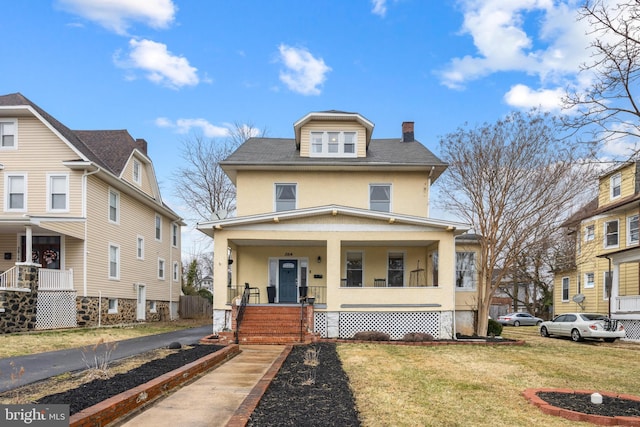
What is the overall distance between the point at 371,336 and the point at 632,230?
53.5 feet

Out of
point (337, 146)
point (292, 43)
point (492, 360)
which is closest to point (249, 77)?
point (292, 43)

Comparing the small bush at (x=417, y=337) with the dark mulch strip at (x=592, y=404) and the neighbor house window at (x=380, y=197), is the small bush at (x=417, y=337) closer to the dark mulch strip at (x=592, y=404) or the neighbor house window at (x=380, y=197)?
the neighbor house window at (x=380, y=197)

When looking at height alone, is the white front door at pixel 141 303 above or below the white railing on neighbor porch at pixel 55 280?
below

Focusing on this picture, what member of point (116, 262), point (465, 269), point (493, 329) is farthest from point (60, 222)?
point (493, 329)

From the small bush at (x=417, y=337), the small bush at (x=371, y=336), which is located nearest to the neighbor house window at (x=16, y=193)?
the small bush at (x=371, y=336)

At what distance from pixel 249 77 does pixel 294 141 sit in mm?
6623

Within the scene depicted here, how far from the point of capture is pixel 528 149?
1825 centimetres

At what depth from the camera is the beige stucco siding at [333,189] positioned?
65.7 ft

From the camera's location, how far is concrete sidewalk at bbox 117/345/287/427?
5.88 metres

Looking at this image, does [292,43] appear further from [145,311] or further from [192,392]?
[145,311]

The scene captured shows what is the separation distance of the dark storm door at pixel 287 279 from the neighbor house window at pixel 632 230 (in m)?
16.7

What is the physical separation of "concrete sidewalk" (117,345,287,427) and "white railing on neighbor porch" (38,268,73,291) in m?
11.6

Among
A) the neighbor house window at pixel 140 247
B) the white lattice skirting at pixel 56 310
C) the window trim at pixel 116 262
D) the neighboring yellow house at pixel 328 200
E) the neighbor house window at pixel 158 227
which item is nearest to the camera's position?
the white lattice skirting at pixel 56 310

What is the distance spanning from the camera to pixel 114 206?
2356 centimetres
